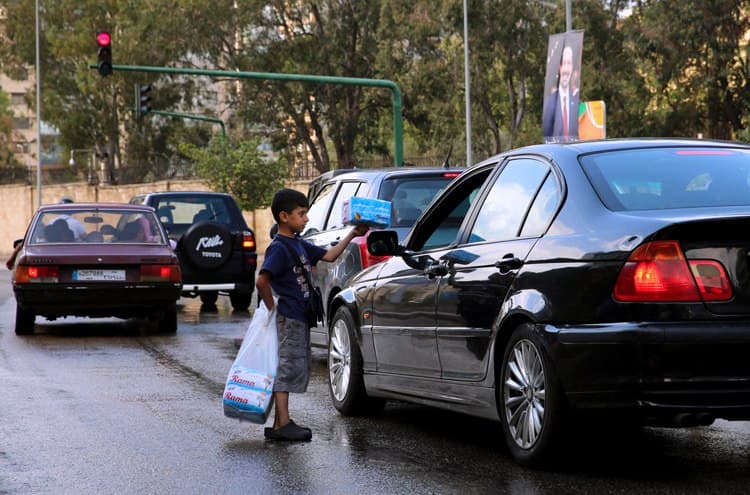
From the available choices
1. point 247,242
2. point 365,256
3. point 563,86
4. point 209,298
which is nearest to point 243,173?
point 563,86

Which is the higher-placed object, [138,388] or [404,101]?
[404,101]

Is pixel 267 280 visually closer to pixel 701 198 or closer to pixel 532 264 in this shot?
pixel 532 264

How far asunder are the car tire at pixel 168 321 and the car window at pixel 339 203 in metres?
4.34

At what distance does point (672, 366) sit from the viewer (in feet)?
20.6

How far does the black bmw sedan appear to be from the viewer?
20.8ft

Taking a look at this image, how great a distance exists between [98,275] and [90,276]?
87 mm

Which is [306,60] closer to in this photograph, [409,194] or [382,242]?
[409,194]

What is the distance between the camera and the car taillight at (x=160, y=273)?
16438 millimetres

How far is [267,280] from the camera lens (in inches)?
330

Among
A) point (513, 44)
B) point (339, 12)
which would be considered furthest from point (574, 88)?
point (339, 12)

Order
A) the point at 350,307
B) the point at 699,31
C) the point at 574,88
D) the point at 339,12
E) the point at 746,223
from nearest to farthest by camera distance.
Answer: the point at 746,223 < the point at 350,307 < the point at 574,88 < the point at 699,31 < the point at 339,12

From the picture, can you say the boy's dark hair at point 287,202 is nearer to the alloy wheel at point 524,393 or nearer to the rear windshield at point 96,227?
the alloy wheel at point 524,393

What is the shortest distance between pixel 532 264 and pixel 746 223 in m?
1.04

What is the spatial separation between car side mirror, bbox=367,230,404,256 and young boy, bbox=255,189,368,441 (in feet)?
0.40
